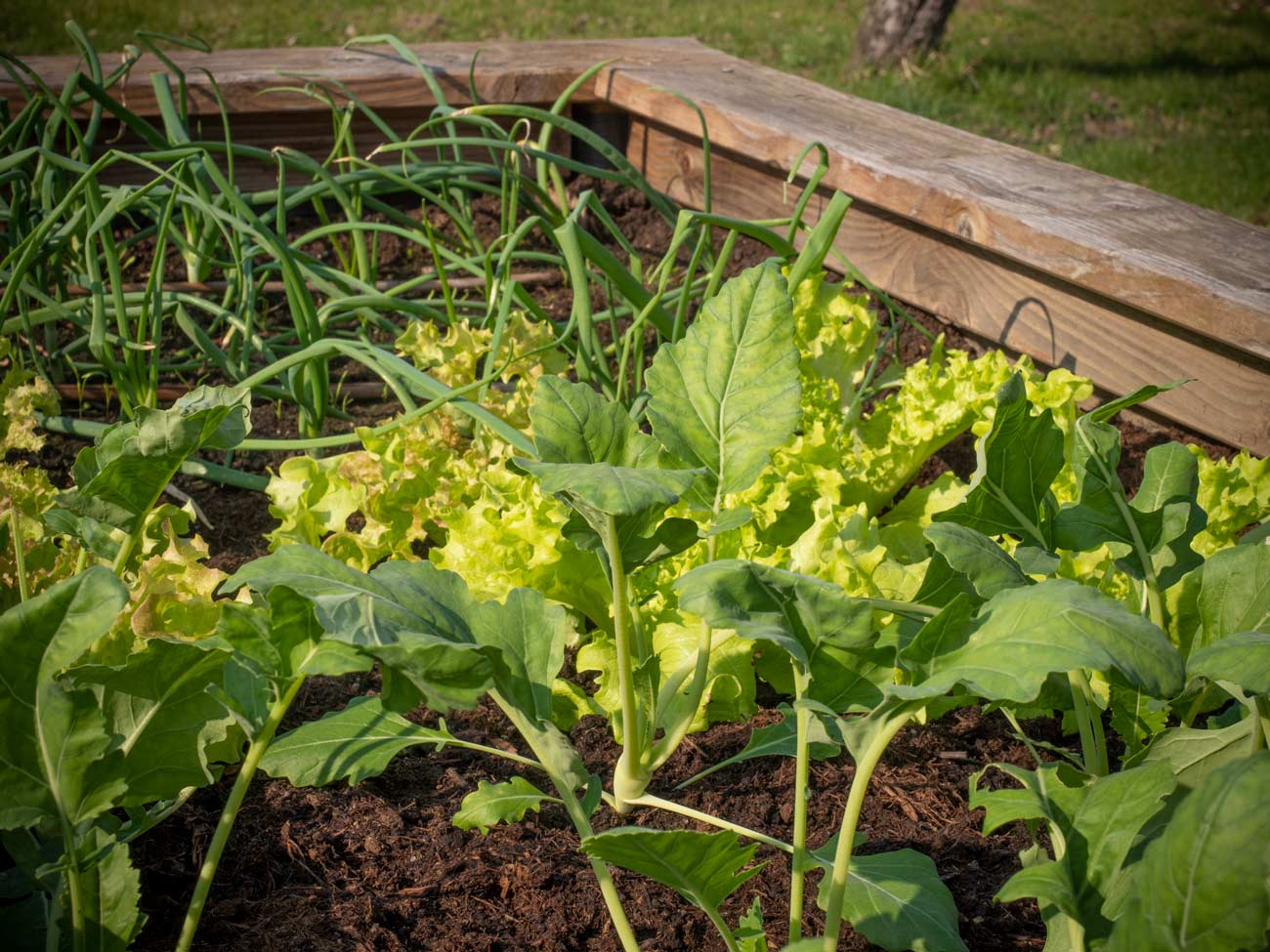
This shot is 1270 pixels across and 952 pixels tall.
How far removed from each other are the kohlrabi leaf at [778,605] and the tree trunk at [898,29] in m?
5.49

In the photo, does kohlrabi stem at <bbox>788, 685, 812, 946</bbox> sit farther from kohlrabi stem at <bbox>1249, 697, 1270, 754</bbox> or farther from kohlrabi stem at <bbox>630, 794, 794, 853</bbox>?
kohlrabi stem at <bbox>1249, 697, 1270, 754</bbox>

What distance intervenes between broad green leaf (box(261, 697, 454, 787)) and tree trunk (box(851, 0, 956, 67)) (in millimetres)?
5444

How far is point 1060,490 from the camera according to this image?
156cm

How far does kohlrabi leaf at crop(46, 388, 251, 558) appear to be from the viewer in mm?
894

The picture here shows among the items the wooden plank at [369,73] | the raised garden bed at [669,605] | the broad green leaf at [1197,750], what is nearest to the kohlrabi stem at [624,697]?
the raised garden bed at [669,605]

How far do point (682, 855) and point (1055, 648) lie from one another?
283mm

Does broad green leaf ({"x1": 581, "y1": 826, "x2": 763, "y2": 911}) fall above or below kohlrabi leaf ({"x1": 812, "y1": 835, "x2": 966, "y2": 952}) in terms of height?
above

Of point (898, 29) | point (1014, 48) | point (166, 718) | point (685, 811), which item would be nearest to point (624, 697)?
point (685, 811)

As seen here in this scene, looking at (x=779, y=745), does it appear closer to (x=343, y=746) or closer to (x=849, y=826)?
(x=849, y=826)

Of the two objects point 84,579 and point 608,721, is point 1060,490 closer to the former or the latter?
point 608,721

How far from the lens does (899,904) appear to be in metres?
0.92

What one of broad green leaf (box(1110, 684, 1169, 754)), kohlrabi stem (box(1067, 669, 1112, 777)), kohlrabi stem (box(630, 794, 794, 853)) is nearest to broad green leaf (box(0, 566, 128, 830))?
kohlrabi stem (box(630, 794, 794, 853))

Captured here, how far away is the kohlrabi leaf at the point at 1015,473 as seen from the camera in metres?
0.98

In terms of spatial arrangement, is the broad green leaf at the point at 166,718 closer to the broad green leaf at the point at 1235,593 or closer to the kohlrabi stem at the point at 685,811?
the kohlrabi stem at the point at 685,811
